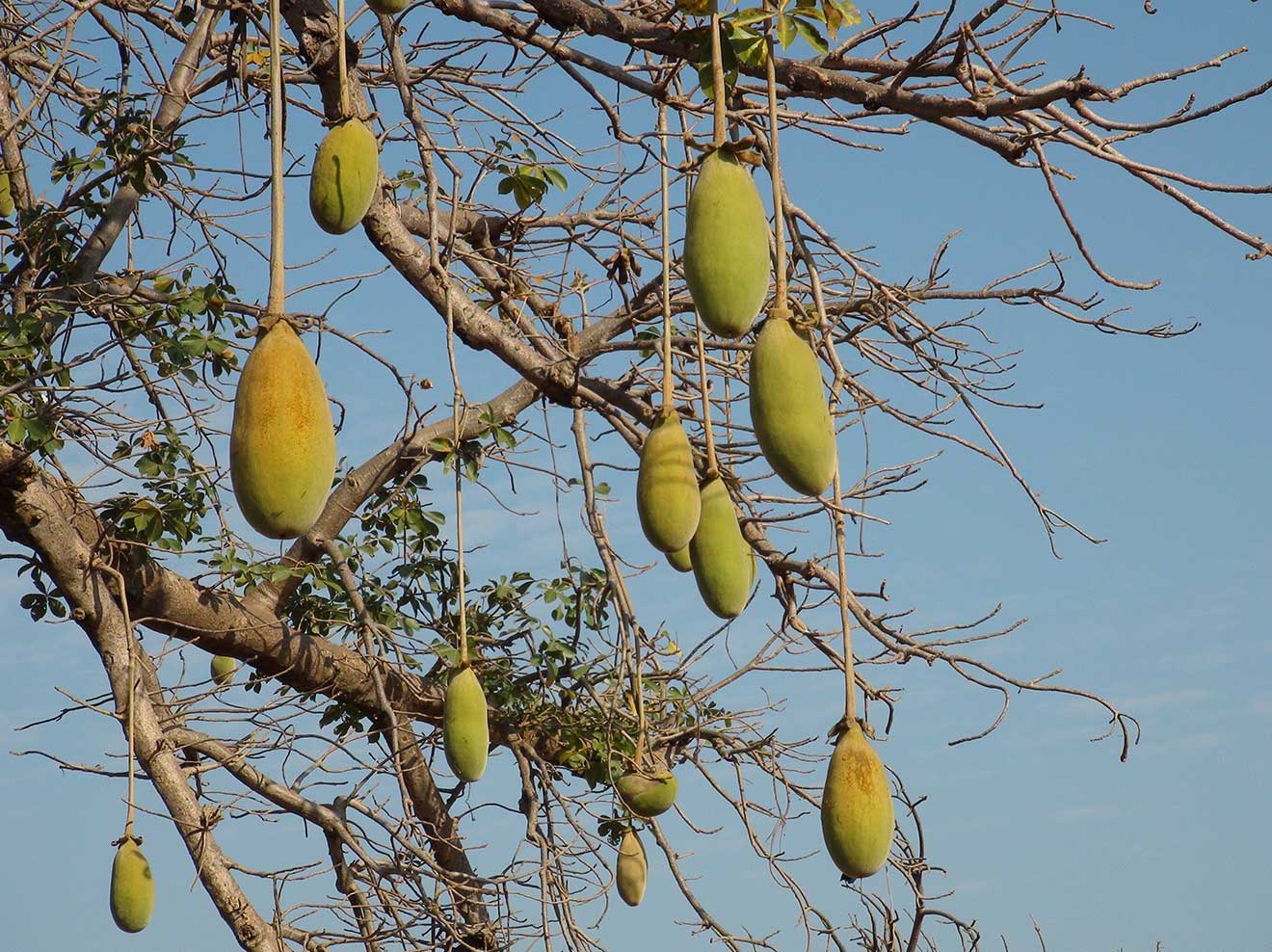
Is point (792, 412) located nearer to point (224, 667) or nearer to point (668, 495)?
point (668, 495)

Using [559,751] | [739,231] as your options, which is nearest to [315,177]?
[739,231]

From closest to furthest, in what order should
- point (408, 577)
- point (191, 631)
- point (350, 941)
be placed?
point (350, 941)
point (191, 631)
point (408, 577)

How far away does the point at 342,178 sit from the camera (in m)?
1.57

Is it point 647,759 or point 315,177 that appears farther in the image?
point 647,759

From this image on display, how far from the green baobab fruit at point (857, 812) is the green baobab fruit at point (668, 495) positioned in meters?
0.29

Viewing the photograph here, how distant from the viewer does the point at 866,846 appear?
1411mm

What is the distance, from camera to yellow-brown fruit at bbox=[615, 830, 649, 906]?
3.51 meters

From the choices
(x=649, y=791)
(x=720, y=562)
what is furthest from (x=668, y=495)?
(x=649, y=791)

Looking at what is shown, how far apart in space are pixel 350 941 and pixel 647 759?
0.81m

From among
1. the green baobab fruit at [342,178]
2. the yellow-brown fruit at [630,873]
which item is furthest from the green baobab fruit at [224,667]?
the green baobab fruit at [342,178]

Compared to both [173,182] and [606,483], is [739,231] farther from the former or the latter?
[173,182]

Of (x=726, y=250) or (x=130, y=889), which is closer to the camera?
(x=726, y=250)

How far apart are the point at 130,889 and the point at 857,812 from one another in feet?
6.47

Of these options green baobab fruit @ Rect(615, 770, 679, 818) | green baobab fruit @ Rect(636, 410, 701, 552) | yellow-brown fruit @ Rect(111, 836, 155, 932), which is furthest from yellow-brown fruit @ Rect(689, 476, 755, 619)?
yellow-brown fruit @ Rect(111, 836, 155, 932)
